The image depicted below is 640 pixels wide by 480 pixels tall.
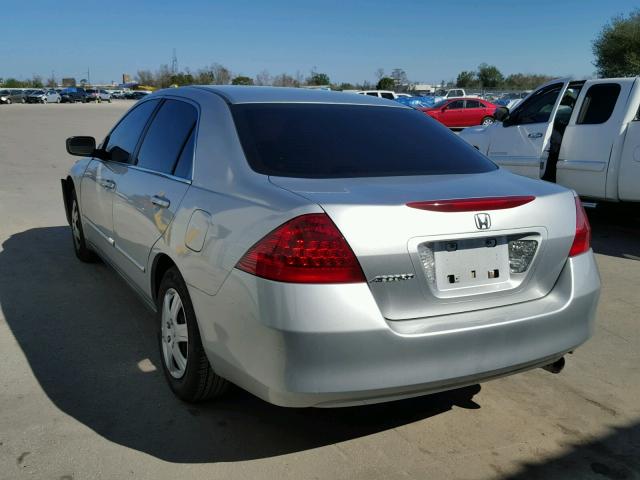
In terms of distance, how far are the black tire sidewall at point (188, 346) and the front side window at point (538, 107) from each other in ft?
20.5

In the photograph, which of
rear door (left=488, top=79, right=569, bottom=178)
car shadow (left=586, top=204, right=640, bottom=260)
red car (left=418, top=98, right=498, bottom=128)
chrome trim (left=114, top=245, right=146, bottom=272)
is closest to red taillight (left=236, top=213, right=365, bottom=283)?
chrome trim (left=114, top=245, right=146, bottom=272)

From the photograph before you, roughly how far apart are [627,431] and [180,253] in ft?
7.80

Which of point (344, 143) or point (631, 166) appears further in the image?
point (631, 166)

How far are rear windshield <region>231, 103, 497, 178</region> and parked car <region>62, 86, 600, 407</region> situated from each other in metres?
0.01

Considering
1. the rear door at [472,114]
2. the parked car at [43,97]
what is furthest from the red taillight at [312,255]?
the parked car at [43,97]

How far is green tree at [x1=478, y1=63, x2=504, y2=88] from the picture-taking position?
96188 mm

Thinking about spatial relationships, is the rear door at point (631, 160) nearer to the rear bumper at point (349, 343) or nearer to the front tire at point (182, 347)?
the rear bumper at point (349, 343)


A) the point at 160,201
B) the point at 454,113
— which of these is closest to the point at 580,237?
the point at 160,201

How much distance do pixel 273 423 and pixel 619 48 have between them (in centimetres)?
5183

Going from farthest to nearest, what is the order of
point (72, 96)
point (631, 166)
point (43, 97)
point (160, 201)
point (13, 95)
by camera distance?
point (72, 96) → point (13, 95) → point (43, 97) → point (631, 166) → point (160, 201)

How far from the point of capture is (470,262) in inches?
104

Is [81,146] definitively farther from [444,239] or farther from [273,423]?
[444,239]

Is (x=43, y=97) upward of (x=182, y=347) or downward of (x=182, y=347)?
downward

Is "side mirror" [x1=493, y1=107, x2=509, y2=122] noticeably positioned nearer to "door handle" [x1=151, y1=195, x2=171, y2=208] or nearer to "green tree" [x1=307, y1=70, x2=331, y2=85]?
"door handle" [x1=151, y1=195, x2=171, y2=208]
